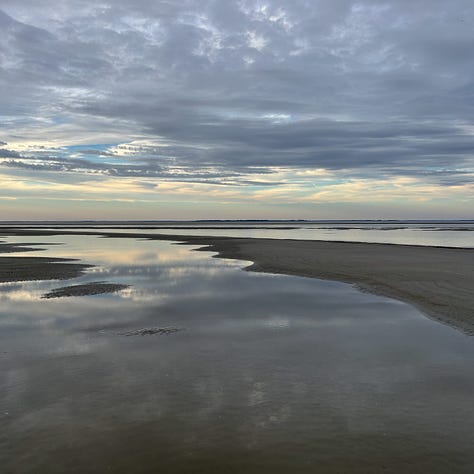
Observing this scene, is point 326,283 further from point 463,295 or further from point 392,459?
point 392,459

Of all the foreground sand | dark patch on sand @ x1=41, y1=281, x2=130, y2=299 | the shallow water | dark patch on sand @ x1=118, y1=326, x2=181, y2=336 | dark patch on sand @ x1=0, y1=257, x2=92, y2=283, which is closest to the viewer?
the shallow water

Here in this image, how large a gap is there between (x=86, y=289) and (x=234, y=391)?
50.3ft

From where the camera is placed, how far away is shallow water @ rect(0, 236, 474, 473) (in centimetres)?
670

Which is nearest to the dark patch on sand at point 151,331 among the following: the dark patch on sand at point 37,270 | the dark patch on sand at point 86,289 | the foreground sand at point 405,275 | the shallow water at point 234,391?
the shallow water at point 234,391

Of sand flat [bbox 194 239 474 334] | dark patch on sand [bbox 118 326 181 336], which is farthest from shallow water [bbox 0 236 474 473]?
sand flat [bbox 194 239 474 334]

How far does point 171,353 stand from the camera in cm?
1176

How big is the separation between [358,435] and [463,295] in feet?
46.7

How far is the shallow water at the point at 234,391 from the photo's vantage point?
6699 millimetres

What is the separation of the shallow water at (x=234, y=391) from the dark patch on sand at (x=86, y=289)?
3340 millimetres

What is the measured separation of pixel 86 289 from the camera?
2245cm

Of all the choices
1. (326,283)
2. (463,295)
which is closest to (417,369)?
(463,295)

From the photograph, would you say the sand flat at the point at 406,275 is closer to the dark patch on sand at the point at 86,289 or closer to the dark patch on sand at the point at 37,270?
the dark patch on sand at the point at 86,289

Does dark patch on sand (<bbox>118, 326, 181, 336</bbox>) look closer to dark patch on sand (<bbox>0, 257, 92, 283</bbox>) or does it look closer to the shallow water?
the shallow water

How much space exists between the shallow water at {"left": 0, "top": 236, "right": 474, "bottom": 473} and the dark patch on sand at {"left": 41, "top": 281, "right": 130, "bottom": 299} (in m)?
3.34
